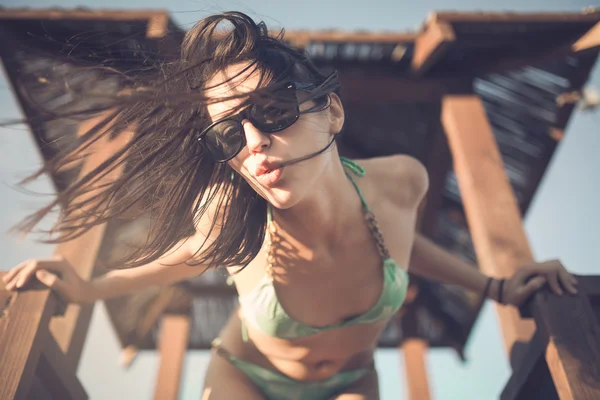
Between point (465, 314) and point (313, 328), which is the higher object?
point (313, 328)

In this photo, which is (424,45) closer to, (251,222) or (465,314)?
(251,222)

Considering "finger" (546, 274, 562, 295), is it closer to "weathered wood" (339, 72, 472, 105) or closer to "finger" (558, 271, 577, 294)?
"finger" (558, 271, 577, 294)

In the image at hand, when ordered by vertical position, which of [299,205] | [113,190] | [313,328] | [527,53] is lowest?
[313,328]

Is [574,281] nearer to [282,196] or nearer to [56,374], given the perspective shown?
[282,196]

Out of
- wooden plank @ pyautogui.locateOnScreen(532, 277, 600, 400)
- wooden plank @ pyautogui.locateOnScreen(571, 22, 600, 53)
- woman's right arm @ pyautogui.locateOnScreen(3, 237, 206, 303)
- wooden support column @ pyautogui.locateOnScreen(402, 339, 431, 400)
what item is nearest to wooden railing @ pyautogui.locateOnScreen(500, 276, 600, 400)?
wooden plank @ pyautogui.locateOnScreen(532, 277, 600, 400)

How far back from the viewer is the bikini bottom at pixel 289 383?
1783mm

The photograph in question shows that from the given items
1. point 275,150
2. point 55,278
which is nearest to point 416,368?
point 55,278

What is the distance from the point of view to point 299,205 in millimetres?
1540

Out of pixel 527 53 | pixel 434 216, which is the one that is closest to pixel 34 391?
pixel 527 53

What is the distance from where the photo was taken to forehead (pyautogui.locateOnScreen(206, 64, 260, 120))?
53.4 inches

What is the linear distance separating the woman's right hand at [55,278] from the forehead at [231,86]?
2.59ft

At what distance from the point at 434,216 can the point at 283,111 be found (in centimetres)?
391

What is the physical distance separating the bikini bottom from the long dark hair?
0.43 m

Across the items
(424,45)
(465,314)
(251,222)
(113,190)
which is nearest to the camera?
(113,190)
